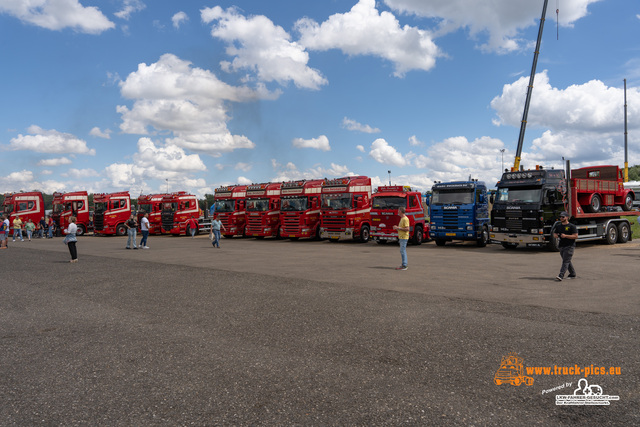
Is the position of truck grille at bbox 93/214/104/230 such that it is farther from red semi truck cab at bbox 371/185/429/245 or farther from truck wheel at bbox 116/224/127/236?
red semi truck cab at bbox 371/185/429/245

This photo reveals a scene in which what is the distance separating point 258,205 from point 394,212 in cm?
1027

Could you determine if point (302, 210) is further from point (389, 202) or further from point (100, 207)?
point (100, 207)

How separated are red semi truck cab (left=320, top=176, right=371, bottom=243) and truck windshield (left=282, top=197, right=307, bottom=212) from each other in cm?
158

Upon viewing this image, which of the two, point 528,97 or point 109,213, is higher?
point 528,97

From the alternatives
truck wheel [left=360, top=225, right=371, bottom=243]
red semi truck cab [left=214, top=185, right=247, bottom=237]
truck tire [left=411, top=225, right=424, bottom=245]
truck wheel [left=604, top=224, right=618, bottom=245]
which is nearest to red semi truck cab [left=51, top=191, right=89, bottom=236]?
red semi truck cab [left=214, top=185, right=247, bottom=237]

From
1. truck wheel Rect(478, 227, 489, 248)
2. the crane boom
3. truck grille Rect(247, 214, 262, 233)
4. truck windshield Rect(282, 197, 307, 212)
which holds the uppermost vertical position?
the crane boom

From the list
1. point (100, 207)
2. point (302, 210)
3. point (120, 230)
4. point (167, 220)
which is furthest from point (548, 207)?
point (100, 207)

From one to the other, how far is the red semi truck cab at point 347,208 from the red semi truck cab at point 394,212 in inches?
66.2

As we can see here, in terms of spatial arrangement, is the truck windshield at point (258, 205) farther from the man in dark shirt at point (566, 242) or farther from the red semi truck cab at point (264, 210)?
the man in dark shirt at point (566, 242)

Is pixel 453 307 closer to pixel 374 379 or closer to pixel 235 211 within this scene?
pixel 374 379

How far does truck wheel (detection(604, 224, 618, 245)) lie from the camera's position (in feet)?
64.4

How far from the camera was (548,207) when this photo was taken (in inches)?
675

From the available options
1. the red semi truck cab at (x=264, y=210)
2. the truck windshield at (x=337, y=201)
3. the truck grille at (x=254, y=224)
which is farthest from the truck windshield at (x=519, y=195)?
the truck grille at (x=254, y=224)

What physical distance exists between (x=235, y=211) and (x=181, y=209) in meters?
6.41
